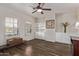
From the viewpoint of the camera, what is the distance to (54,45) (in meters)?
2.28

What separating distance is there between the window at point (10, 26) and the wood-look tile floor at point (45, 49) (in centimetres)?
32

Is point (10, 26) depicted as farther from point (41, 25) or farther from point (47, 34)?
point (47, 34)

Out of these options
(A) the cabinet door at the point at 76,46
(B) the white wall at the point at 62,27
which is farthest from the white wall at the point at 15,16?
(A) the cabinet door at the point at 76,46

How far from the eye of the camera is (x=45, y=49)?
2246mm

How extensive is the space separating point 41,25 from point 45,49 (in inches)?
20.7

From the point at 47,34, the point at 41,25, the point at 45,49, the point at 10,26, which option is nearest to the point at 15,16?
the point at 10,26

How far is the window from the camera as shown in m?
2.19

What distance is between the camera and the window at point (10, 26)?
219cm

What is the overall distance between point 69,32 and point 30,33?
841mm

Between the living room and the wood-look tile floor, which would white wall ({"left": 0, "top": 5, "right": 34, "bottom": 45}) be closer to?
the living room

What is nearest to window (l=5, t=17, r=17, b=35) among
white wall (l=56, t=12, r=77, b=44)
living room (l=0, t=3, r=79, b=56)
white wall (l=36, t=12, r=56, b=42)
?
living room (l=0, t=3, r=79, b=56)

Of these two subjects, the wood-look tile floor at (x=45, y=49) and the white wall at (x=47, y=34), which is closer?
the wood-look tile floor at (x=45, y=49)

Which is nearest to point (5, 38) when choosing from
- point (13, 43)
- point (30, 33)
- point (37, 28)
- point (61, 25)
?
point (13, 43)

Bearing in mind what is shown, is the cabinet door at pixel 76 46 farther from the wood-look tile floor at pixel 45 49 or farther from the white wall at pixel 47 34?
the white wall at pixel 47 34
